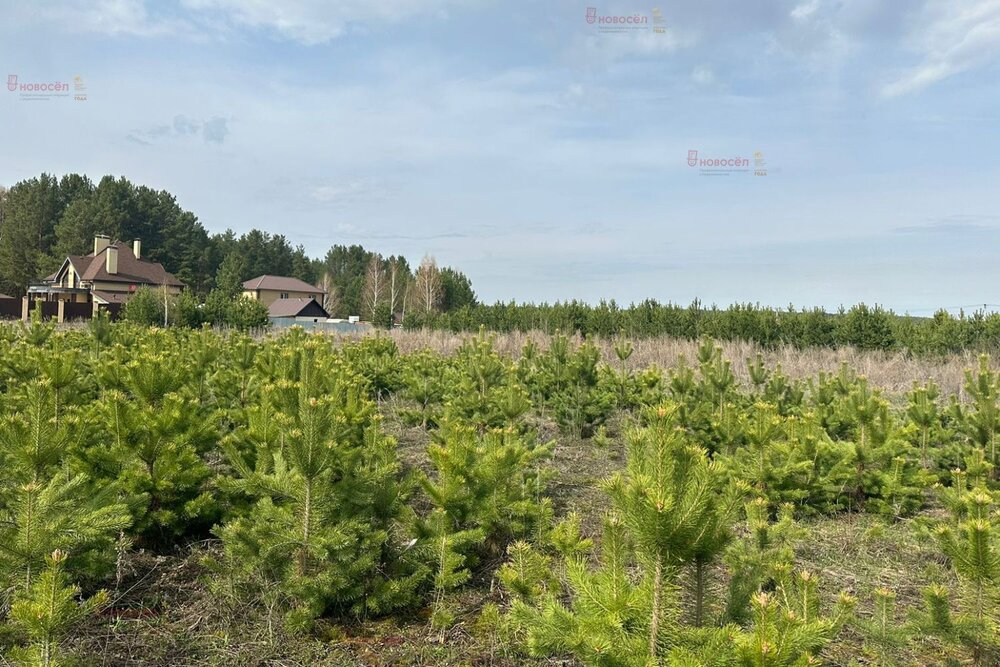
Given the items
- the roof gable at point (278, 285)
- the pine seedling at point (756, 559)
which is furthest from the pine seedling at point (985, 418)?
the roof gable at point (278, 285)

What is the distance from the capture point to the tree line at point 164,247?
162 ft

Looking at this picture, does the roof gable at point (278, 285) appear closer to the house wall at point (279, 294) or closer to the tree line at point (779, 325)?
the house wall at point (279, 294)

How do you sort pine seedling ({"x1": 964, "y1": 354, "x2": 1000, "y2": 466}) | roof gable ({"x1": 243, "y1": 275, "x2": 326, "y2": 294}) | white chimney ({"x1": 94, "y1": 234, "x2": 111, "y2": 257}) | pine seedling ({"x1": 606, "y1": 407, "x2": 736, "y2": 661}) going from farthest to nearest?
roof gable ({"x1": 243, "y1": 275, "x2": 326, "y2": 294}) → white chimney ({"x1": 94, "y1": 234, "x2": 111, "y2": 257}) → pine seedling ({"x1": 964, "y1": 354, "x2": 1000, "y2": 466}) → pine seedling ({"x1": 606, "y1": 407, "x2": 736, "y2": 661})

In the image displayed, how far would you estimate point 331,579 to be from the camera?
3.13m

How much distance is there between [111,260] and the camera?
43375mm

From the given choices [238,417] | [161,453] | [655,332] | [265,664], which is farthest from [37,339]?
[655,332]

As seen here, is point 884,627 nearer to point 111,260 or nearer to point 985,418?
point 985,418

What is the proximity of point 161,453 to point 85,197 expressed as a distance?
64.4 meters

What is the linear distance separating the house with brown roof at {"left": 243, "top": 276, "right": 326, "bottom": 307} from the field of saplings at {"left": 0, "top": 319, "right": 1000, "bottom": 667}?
177 ft

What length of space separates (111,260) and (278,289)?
16.2 m

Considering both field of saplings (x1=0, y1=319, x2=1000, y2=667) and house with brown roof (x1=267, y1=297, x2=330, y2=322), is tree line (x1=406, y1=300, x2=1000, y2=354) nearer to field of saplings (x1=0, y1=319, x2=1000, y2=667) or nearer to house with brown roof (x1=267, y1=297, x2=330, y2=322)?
field of saplings (x1=0, y1=319, x2=1000, y2=667)

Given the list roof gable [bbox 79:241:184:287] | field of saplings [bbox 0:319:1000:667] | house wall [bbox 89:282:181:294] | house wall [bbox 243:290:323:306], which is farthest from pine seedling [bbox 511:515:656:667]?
house wall [bbox 243:290:323:306]

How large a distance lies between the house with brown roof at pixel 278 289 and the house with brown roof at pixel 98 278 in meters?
10.4

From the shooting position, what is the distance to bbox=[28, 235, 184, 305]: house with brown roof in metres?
42.8
